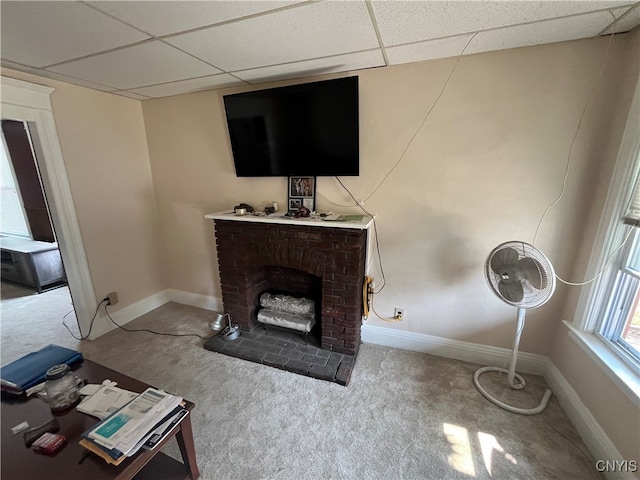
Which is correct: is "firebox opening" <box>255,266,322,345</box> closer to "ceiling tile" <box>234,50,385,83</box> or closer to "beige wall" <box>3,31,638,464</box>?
"beige wall" <box>3,31,638,464</box>

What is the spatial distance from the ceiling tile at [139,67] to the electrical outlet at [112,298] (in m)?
1.91

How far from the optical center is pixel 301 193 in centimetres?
227

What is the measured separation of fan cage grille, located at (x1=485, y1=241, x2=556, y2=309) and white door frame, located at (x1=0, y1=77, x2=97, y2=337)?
3.29 m

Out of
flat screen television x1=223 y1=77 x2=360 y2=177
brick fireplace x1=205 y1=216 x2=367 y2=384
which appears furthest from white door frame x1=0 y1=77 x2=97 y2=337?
flat screen television x1=223 y1=77 x2=360 y2=177

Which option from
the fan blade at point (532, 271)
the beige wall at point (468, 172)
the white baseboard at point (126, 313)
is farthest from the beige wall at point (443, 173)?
the fan blade at point (532, 271)

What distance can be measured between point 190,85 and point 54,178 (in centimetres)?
134

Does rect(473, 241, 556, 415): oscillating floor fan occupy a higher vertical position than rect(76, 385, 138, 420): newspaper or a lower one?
higher

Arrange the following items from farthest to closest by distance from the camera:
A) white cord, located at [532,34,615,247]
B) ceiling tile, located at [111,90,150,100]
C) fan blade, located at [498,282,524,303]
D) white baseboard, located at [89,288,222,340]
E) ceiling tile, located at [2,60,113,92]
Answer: white baseboard, located at [89,288,222,340] → ceiling tile, located at [111,90,150,100] → ceiling tile, located at [2,60,113,92] → fan blade, located at [498,282,524,303] → white cord, located at [532,34,615,247]

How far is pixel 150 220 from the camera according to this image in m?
2.92

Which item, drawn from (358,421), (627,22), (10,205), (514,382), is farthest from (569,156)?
(10,205)

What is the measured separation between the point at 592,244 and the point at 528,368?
1.02 metres

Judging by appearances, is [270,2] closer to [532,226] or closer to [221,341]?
[532,226]

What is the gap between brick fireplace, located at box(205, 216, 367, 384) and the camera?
2018mm

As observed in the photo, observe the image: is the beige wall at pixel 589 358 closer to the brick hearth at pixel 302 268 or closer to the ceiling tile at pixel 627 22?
the ceiling tile at pixel 627 22
